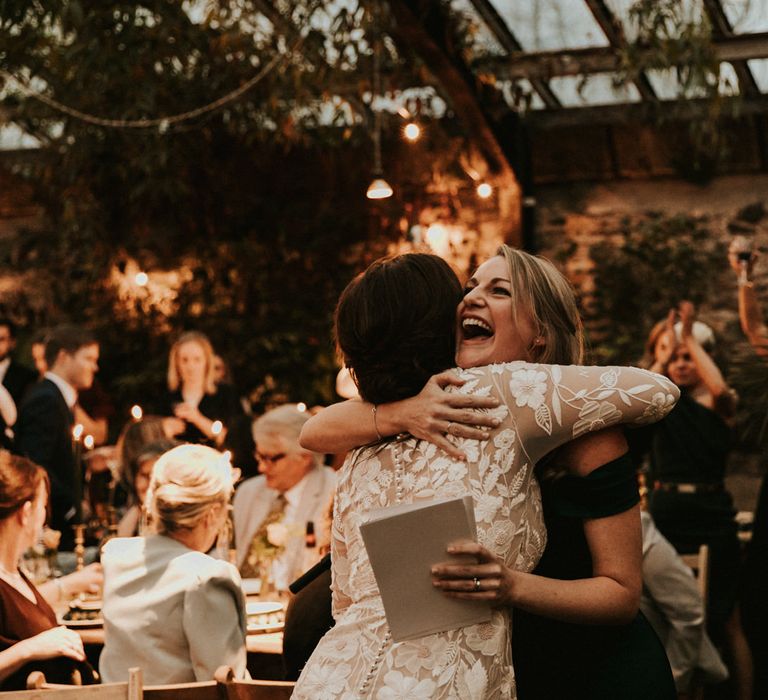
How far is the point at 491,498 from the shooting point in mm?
1626

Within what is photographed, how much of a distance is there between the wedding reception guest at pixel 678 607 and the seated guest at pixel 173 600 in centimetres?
142

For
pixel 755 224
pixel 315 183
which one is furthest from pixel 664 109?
pixel 315 183

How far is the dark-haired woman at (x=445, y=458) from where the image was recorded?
1.60 m

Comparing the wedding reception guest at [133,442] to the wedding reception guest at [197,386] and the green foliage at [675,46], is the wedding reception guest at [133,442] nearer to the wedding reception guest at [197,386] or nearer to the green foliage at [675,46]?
the wedding reception guest at [197,386]

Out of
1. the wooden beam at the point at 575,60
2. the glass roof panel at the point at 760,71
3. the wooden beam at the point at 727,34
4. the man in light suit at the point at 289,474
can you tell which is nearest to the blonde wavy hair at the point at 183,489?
the man in light suit at the point at 289,474

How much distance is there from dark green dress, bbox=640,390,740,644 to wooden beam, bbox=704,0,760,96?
8.66 ft

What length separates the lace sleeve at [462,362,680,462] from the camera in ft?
5.32

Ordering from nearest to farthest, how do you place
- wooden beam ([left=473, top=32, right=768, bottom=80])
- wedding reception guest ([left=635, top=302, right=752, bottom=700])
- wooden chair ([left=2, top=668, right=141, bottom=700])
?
wooden chair ([left=2, top=668, right=141, bottom=700]) → wedding reception guest ([left=635, top=302, right=752, bottom=700]) → wooden beam ([left=473, top=32, right=768, bottom=80])

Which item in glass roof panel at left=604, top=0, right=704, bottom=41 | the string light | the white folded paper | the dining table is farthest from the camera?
the string light

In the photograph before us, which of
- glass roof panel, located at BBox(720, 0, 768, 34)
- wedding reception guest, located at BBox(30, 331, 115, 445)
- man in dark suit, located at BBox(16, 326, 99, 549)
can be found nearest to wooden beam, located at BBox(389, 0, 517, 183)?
glass roof panel, located at BBox(720, 0, 768, 34)

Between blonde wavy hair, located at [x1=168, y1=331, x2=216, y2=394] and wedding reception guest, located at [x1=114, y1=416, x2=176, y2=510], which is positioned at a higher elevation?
blonde wavy hair, located at [x1=168, y1=331, x2=216, y2=394]

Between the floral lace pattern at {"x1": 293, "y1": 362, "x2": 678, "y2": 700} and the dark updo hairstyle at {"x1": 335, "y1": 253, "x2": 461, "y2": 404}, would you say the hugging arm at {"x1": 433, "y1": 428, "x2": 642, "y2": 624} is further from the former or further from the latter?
the dark updo hairstyle at {"x1": 335, "y1": 253, "x2": 461, "y2": 404}

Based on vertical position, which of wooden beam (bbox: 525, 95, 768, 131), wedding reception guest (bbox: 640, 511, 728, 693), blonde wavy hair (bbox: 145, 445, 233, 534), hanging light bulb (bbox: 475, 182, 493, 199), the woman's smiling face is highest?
wooden beam (bbox: 525, 95, 768, 131)

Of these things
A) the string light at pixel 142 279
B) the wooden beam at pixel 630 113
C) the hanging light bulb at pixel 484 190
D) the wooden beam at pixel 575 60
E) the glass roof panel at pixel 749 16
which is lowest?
the string light at pixel 142 279
